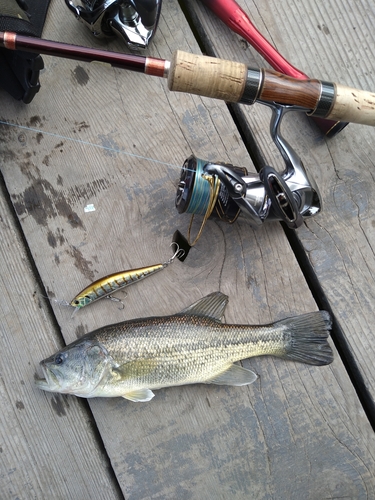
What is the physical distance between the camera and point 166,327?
2.13m

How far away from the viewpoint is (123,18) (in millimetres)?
2199

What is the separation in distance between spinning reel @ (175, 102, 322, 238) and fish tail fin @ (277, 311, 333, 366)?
18.2 inches

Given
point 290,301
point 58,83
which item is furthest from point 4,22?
point 290,301

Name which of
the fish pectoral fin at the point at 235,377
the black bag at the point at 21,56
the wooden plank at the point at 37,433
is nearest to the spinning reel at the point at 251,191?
the fish pectoral fin at the point at 235,377

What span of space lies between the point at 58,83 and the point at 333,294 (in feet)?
5.59

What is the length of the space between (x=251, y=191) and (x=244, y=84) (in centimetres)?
44

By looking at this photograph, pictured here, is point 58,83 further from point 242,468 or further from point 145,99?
point 242,468

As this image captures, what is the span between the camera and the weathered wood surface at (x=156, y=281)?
2186mm

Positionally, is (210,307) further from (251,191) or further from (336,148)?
(336,148)

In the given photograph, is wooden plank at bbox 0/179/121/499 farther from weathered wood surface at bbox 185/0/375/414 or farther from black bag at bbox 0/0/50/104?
weathered wood surface at bbox 185/0/375/414

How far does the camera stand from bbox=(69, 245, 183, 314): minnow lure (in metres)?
2.16

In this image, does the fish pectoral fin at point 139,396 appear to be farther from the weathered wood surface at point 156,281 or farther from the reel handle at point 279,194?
the reel handle at point 279,194

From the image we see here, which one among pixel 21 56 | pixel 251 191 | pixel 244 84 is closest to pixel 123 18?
pixel 21 56

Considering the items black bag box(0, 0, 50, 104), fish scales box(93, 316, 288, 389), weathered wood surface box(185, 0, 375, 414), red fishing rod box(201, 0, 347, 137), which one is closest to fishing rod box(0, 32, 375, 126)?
black bag box(0, 0, 50, 104)
